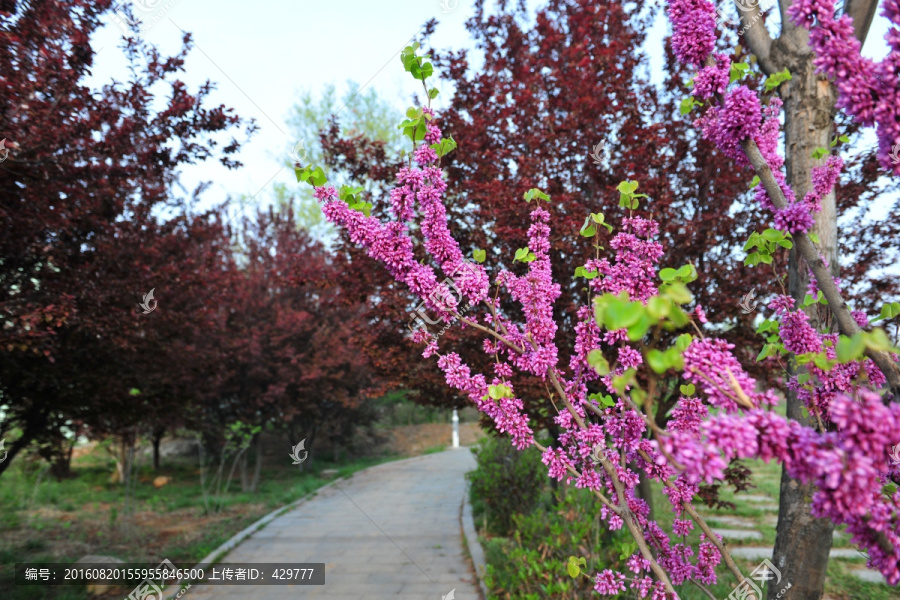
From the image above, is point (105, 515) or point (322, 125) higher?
point (322, 125)

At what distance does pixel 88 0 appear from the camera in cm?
455

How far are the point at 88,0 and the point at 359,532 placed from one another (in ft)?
24.0

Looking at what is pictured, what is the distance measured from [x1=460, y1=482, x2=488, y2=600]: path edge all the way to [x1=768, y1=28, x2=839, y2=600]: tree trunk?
3.15 m

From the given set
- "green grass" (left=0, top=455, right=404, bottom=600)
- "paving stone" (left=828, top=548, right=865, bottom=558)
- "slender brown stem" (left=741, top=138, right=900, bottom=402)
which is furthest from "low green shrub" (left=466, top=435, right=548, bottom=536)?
"slender brown stem" (left=741, top=138, right=900, bottom=402)

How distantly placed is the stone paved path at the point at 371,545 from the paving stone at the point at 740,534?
354cm

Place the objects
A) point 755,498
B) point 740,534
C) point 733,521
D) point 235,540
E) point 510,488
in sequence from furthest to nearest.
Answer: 1. point 755,498
2. point 733,521
3. point 510,488
4. point 235,540
5. point 740,534

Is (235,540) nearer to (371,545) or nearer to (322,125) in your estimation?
(371,545)

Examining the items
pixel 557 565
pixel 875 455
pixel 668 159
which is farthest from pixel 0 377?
pixel 668 159

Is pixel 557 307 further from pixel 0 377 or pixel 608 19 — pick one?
pixel 0 377

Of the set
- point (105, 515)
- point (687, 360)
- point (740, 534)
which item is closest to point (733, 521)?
point (740, 534)

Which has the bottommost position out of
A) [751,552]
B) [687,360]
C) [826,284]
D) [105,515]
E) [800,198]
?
[105,515]

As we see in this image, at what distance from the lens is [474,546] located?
6.88 meters

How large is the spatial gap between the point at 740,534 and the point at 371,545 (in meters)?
5.02

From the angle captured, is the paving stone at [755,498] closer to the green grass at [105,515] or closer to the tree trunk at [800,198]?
the tree trunk at [800,198]
